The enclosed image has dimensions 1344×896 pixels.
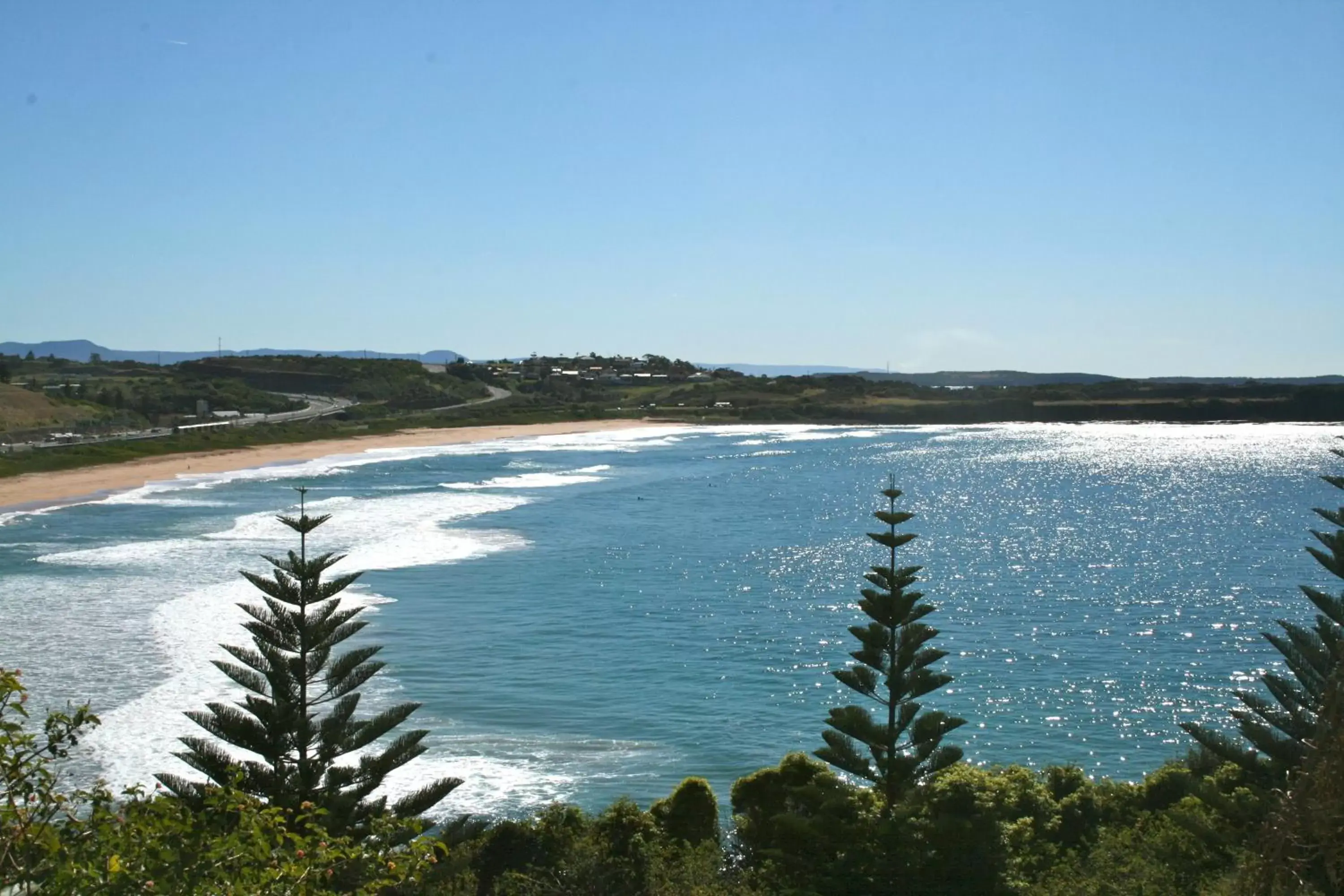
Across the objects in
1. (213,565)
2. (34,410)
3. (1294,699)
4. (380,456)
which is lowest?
(213,565)

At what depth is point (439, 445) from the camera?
286 ft

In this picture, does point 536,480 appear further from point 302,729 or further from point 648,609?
point 302,729

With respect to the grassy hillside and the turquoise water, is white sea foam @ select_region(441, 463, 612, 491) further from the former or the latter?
the grassy hillside

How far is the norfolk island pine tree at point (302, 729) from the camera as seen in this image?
40.3 feet

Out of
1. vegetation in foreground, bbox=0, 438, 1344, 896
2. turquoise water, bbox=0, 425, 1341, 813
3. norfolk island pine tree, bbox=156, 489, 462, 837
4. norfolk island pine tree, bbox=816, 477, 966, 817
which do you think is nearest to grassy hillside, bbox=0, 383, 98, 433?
turquoise water, bbox=0, 425, 1341, 813

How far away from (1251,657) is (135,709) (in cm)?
2285

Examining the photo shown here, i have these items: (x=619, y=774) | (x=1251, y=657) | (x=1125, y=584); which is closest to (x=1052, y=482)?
(x=1125, y=584)

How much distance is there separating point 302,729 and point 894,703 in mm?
6547

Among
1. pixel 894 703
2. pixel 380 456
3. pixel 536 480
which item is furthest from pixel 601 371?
pixel 894 703

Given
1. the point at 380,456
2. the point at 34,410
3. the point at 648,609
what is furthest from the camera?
the point at 34,410

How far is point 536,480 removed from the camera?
64.8 metres

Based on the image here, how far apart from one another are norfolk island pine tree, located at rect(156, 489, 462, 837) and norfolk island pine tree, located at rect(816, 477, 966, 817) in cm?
438

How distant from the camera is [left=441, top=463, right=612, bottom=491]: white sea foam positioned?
59750 mm

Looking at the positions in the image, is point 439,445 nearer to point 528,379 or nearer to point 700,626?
point 700,626
